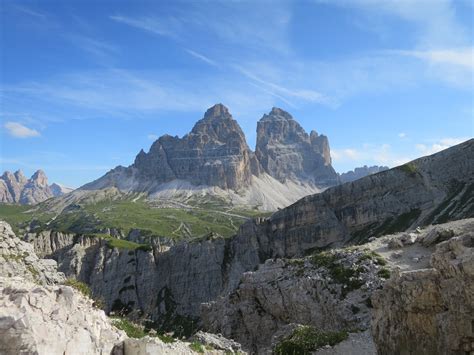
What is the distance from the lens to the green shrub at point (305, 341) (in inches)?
1012

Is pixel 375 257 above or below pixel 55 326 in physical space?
below

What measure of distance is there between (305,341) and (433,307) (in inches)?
374

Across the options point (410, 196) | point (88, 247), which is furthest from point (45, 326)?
point (88, 247)

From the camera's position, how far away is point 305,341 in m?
26.5

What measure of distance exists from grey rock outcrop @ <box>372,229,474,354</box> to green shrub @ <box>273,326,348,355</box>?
16.3 feet

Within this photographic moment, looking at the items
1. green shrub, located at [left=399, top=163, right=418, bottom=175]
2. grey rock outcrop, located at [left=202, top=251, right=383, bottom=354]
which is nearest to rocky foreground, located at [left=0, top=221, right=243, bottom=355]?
grey rock outcrop, located at [left=202, top=251, right=383, bottom=354]

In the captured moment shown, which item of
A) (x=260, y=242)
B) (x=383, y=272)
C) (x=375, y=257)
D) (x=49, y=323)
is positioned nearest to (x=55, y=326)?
(x=49, y=323)

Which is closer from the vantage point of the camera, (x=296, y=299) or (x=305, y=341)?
(x=305, y=341)

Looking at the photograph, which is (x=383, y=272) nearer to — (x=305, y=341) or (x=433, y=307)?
(x=305, y=341)

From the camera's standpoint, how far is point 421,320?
19438 millimetres

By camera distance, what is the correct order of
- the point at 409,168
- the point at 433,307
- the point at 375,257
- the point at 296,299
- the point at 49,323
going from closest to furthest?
the point at 49,323 → the point at 433,307 → the point at 375,257 → the point at 296,299 → the point at 409,168

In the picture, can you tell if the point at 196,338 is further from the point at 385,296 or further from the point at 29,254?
the point at 29,254

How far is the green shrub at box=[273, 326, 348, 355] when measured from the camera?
2570 centimetres

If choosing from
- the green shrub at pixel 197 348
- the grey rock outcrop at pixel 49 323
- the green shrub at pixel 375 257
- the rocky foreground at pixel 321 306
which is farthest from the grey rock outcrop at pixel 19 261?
the green shrub at pixel 375 257
